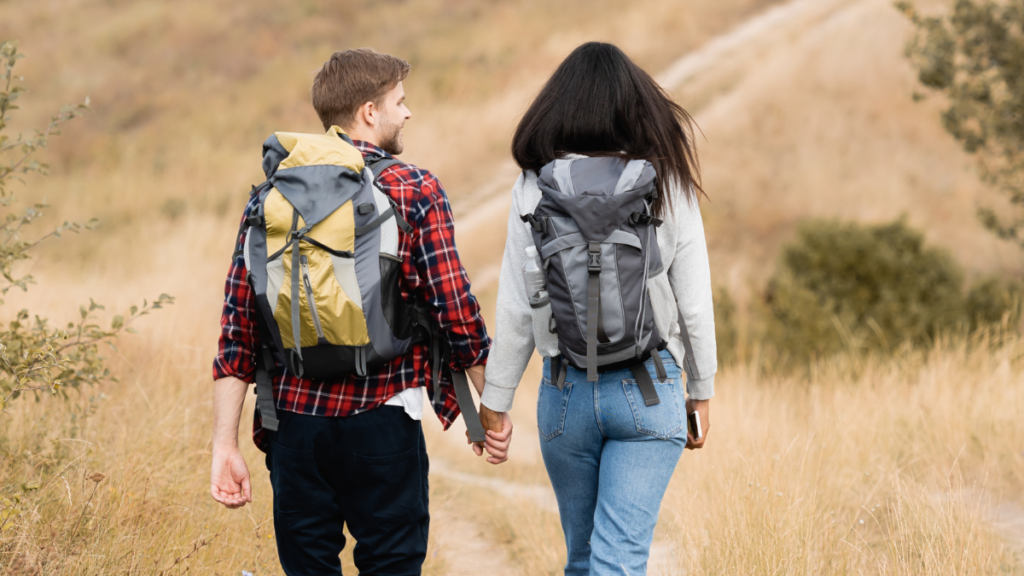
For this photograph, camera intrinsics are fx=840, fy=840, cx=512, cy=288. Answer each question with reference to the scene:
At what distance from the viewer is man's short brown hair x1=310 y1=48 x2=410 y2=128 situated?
2480 mm

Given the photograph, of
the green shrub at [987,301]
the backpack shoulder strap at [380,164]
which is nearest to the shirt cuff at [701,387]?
the backpack shoulder strap at [380,164]

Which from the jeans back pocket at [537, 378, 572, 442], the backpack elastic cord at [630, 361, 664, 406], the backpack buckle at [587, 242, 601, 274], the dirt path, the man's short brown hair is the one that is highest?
the man's short brown hair

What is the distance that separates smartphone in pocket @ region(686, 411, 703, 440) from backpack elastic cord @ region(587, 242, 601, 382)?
44 centimetres

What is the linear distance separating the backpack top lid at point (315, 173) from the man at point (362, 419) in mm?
118

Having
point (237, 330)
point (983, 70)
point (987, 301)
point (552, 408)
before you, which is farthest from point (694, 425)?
point (987, 301)

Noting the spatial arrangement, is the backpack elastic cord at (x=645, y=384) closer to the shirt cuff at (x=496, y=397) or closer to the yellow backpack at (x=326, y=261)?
the shirt cuff at (x=496, y=397)

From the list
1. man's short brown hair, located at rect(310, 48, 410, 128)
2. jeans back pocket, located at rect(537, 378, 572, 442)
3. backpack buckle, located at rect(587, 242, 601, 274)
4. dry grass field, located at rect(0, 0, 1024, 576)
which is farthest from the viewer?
dry grass field, located at rect(0, 0, 1024, 576)

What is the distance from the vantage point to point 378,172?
94.0 inches

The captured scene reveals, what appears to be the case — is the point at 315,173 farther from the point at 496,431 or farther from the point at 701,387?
the point at 701,387

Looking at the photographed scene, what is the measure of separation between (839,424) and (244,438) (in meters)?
3.40

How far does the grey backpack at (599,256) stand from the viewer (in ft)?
6.76

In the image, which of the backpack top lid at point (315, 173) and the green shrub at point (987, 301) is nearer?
the backpack top lid at point (315, 173)

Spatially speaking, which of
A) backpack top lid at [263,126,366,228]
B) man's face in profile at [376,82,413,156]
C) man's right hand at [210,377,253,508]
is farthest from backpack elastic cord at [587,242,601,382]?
man's right hand at [210,377,253,508]

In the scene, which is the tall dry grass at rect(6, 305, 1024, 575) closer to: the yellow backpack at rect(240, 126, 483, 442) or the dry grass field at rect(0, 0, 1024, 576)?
the dry grass field at rect(0, 0, 1024, 576)
